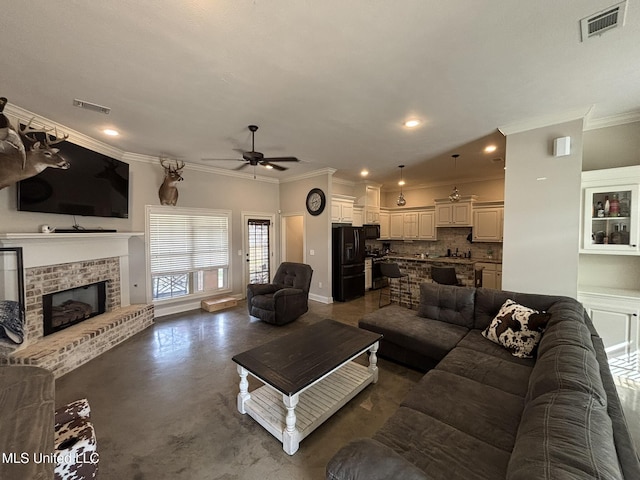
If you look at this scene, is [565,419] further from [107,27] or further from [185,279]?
[185,279]

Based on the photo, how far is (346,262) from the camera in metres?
5.77

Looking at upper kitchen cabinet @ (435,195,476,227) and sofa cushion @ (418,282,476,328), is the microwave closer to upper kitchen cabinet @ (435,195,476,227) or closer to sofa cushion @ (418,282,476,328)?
upper kitchen cabinet @ (435,195,476,227)

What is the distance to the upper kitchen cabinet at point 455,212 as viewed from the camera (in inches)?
249

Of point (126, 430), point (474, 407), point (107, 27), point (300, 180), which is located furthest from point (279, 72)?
point (300, 180)

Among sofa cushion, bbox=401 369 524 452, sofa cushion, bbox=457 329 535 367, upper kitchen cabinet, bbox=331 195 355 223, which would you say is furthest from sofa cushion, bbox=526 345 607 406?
upper kitchen cabinet, bbox=331 195 355 223

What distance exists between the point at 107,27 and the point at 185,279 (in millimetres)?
4385

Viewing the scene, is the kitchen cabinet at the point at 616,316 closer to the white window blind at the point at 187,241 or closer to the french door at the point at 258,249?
the french door at the point at 258,249

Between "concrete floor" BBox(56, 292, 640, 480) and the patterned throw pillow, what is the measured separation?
0.88 metres

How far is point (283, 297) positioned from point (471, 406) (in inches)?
120

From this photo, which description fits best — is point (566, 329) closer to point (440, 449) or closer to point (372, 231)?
point (440, 449)

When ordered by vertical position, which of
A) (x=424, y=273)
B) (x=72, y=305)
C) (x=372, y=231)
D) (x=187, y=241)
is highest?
(x=372, y=231)

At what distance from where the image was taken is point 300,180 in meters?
6.06

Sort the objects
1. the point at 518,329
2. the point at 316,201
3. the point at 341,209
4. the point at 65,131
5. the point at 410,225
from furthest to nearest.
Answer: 1. the point at 410,225
2. the point at 341,209
3. the point at 316,201
4. the point at 65,131
5. the point at 518,329

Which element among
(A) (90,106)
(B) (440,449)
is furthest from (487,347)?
(A) (90,106)
